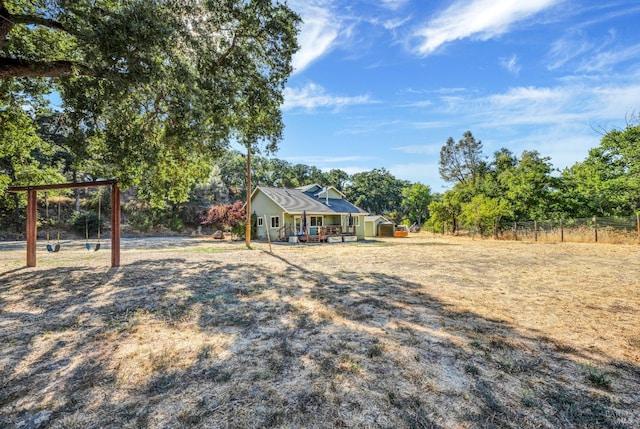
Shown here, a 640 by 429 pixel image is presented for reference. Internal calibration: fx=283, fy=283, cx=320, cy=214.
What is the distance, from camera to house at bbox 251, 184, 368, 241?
72.3 feet

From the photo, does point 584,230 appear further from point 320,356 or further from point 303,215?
point 320,356

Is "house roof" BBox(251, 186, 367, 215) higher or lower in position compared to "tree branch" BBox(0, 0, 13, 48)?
lower

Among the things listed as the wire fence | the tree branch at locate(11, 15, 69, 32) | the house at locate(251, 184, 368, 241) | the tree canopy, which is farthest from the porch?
the tree branch at locate(11, 15, 69, 32)

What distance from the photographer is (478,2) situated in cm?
762

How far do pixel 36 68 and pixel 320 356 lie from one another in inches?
312

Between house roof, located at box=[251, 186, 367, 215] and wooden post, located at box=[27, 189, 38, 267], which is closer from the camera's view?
wooden post, located at box=[27, 189, 38, 267]

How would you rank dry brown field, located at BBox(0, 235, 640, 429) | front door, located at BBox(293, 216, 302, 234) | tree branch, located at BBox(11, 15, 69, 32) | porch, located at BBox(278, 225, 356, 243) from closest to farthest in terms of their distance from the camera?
dry brown field, located at BBox(0, 235, 640, 429) < tree branch, located at BBox(11, 15, 69, 32) < porch, located at BBox(278, 225, 356, 243) < front door, located at BBox(293, 216, 302, 234)

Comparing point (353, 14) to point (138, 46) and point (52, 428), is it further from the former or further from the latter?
point (52, 428)

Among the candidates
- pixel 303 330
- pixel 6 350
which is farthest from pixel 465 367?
pixel 6 350

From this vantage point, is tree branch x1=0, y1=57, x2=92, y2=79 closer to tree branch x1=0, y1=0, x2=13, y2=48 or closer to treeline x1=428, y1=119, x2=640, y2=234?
tree branch x1=0, y1=0, x2=13, y2=48

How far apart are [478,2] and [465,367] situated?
360 inches

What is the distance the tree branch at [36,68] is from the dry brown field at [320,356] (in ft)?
14.9

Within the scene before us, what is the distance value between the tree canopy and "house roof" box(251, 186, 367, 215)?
12387 mm

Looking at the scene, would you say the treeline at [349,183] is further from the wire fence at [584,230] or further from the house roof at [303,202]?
the wire fence at [584,230]
